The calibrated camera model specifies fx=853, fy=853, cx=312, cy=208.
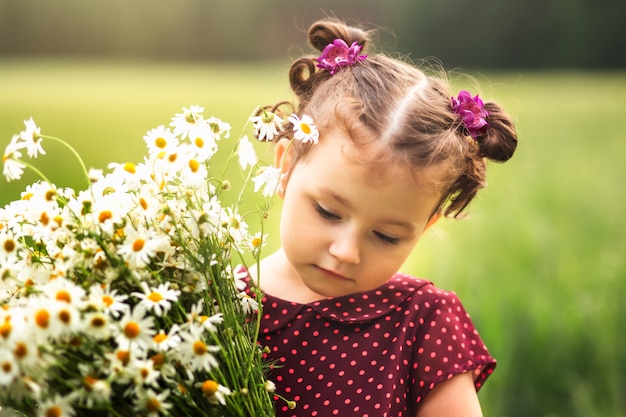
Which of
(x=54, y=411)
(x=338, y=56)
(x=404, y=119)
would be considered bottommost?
(x=54, y=411)

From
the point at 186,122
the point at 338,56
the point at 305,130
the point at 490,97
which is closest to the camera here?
the point at 186,122

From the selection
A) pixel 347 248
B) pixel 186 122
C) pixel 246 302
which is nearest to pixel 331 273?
pixel 347 248

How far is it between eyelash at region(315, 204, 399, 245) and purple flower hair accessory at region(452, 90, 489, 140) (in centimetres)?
29

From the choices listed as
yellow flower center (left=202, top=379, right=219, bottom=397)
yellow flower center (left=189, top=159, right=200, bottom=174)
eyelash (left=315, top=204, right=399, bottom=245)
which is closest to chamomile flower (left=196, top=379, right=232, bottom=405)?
yellow flower center (left=202, top=379, right=219, bottom=397)

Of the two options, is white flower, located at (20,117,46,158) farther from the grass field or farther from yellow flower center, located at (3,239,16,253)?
the grass field

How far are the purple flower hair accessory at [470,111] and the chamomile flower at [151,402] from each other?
86cm

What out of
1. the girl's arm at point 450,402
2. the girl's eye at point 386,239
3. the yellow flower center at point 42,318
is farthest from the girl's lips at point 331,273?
the yellow flower center at point 42,318

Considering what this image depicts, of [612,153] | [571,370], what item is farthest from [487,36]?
[571,370]

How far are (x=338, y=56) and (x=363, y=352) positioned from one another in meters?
0.65

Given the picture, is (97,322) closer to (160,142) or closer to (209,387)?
(209,387)

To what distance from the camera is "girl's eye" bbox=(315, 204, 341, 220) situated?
167cm

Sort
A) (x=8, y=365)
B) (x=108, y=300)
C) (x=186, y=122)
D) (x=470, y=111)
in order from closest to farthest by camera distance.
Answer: (x=8, y=365)
(x=108, y=300)
(x=186, y=122)
(x=470, y=111)

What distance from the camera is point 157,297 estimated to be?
1.32 meters

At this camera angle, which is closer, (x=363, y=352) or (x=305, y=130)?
(x=305, y=130)
